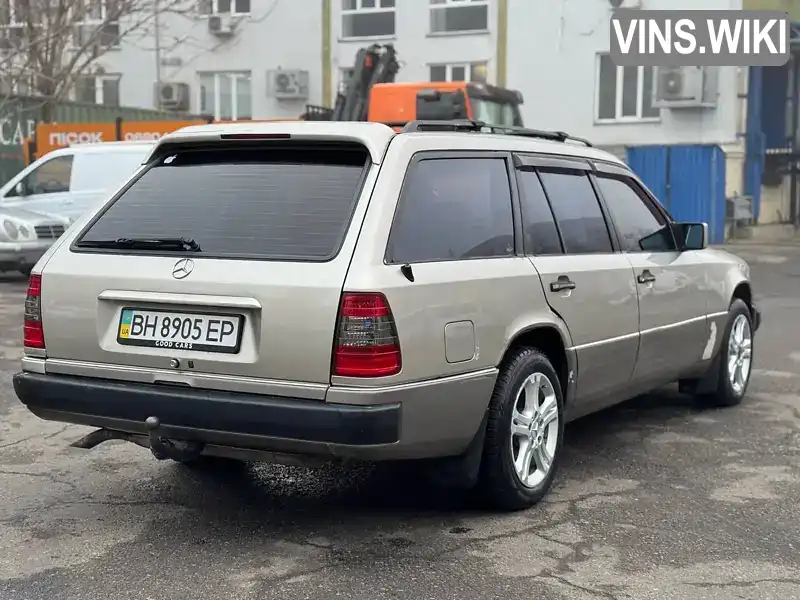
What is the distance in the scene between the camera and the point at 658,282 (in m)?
5.47

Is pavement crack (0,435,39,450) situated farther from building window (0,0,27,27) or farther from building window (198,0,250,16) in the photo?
building window (198,0,250,16)

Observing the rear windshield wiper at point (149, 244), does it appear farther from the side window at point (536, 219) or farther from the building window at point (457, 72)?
the building window at point (457, 72)

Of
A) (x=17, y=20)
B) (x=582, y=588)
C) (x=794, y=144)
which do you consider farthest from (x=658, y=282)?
(x=794, y=144)

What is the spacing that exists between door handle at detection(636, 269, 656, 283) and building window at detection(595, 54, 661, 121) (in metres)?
18.1

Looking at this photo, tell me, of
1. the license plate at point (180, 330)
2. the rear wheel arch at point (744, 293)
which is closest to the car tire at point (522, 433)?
the license plate at point (180, 330)

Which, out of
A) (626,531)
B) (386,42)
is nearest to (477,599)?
(626,531)

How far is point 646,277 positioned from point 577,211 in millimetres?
634

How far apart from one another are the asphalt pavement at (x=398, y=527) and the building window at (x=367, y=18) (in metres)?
20.5

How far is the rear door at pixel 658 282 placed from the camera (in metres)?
5.34

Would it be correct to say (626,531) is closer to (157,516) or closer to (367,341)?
(367,341)

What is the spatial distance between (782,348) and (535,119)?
50.2 ft

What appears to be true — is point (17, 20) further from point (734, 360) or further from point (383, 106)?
point (734, 360)

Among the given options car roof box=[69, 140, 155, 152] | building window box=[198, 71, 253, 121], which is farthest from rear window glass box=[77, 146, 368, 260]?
building window box=[198, 71, 253, 121]

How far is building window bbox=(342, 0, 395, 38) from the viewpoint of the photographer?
25.0 m
